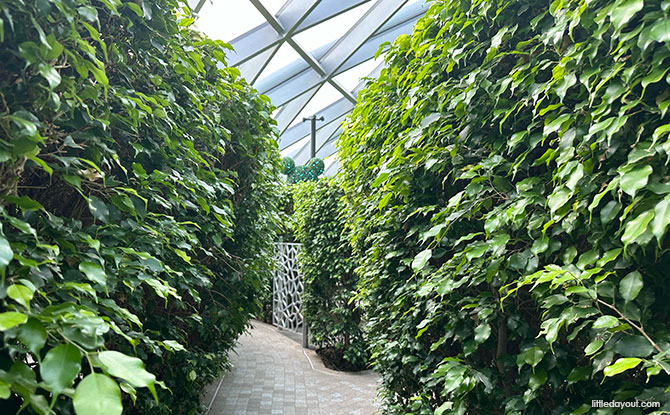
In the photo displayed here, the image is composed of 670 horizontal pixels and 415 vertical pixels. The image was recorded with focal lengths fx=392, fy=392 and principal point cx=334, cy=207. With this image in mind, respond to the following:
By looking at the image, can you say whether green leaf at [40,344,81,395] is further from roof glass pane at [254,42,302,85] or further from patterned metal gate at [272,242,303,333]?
roof glass pane at [254,42,302,85]

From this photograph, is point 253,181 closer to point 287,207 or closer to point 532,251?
point 532,251

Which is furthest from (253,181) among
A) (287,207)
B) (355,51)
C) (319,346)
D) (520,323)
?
(355,51)

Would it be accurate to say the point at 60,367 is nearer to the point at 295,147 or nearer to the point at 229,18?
the point at 229,18

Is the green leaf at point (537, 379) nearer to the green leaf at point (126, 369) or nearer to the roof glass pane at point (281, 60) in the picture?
the green leaf at point (126, 369)

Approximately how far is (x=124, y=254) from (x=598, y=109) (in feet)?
4.81

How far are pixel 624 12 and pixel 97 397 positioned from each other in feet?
4.48

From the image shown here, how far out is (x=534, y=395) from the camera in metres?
1.24

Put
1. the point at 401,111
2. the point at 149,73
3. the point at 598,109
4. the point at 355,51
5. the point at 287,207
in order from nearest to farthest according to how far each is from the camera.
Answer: the point at 598,109 → the point at 149,73 → the point at 401,111 → the point at 287,207 → the point at 355,51

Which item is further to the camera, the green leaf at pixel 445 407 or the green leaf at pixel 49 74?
the green leaf at pixel 445 407

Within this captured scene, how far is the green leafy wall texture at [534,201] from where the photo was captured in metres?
1.00

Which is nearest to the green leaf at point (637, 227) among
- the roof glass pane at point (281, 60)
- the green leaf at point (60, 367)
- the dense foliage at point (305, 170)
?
the green leaf at point (60, 367)

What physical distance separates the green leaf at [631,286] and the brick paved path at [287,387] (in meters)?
2.91

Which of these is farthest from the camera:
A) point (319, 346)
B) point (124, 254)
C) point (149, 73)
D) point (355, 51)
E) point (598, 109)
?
point (355, 51)

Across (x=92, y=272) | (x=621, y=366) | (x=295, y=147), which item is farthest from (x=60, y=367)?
(x=295, y=147)
